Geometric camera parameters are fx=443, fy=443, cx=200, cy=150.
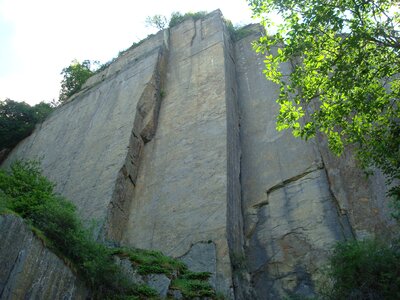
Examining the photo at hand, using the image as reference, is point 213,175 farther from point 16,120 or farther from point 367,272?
point 16,120

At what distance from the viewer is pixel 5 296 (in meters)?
5.77

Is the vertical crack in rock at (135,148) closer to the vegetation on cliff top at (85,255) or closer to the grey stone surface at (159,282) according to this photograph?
the vegetation on cliff top at (85,255)

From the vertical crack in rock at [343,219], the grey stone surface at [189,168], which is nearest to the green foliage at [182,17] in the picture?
the grey stone surface at [189,168]

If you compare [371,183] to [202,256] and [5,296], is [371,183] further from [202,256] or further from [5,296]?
[5,296]

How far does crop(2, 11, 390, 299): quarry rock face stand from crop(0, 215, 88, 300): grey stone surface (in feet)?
9.80

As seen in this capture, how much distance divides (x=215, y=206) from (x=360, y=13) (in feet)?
16.7

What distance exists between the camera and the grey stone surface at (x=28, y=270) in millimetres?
5969

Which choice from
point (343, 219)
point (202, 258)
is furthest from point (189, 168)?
point (343, 219)

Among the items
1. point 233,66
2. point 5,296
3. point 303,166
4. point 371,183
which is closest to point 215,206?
point 303,166

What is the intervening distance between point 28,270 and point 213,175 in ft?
18.5

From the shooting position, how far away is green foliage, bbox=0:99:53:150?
66.3 feet

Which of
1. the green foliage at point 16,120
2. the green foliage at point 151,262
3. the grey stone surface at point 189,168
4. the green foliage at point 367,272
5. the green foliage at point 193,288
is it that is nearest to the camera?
the green foliage at point 367,272

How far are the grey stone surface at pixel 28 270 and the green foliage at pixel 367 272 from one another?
4117 millimetres

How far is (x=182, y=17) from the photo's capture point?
20.5 m
